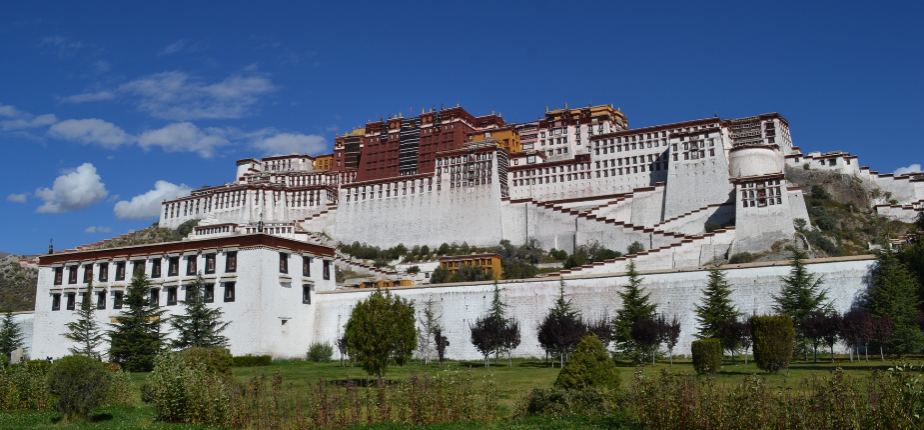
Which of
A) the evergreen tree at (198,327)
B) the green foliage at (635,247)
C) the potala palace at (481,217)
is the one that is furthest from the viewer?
the green foliage at (635,247)

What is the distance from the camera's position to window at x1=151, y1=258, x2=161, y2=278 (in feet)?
130

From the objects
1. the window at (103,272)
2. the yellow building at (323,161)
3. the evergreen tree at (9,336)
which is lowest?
the evergreen tree at (9,336)

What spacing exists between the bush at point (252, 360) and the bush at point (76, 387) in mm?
17518

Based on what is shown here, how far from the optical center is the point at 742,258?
50250mm

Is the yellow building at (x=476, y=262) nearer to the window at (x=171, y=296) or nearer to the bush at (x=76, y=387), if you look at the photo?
the window at (x=171, y=296)

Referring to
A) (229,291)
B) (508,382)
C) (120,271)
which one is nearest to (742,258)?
(508,382)

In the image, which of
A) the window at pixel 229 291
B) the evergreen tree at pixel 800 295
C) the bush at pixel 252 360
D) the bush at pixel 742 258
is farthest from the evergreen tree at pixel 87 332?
the bush at pixel 742 258

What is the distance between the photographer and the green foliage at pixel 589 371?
1653cm

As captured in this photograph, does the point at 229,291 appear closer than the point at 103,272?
Yes

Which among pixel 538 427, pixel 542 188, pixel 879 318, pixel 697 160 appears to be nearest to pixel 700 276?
pixel 879 318

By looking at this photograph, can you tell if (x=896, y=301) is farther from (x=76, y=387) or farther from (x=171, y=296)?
(x=171, y=296)

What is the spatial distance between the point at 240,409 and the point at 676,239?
45818 millimetres

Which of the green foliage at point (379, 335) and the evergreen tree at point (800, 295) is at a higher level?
the evergreen tree at point (800, 295)

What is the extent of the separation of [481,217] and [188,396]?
56.6 m
